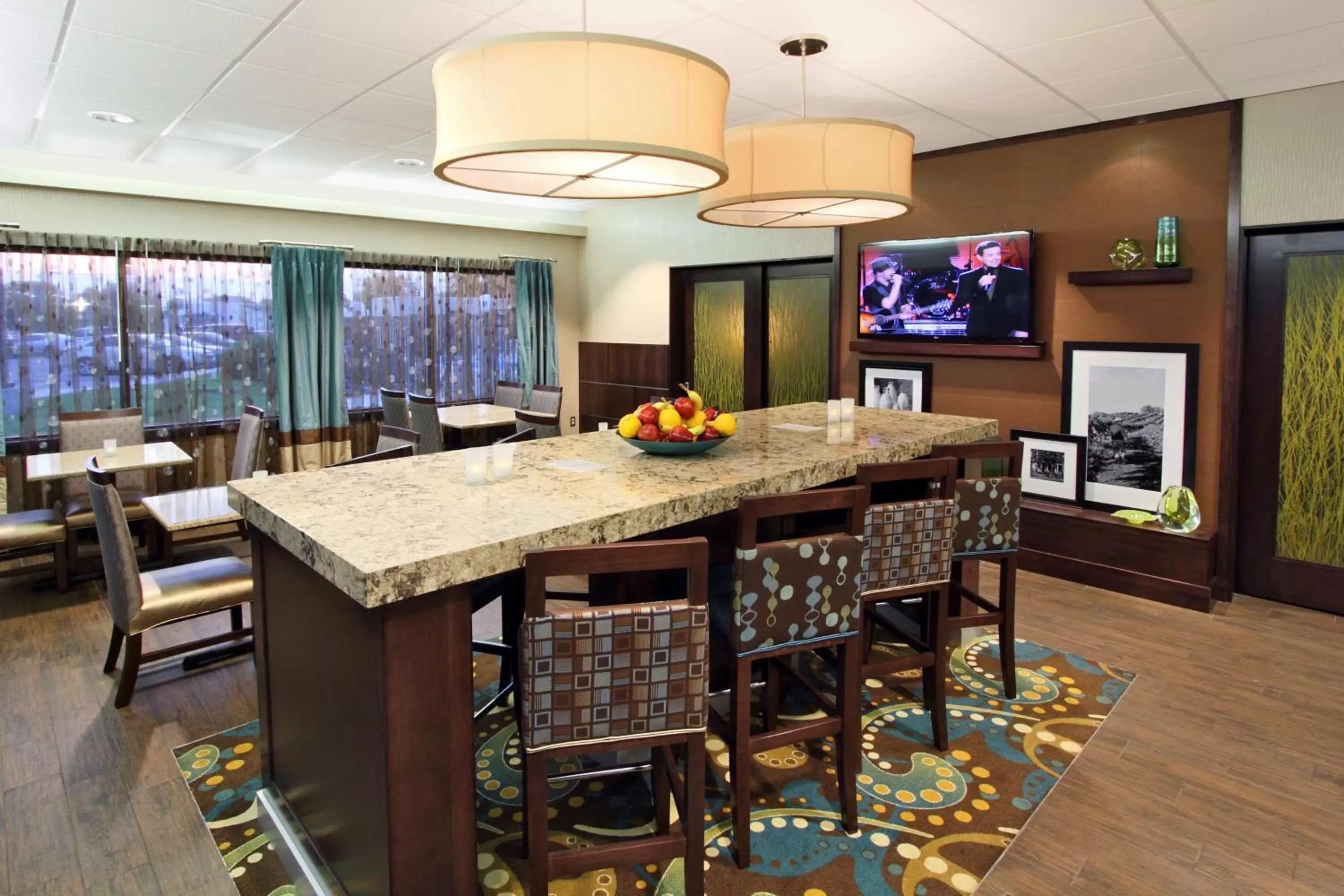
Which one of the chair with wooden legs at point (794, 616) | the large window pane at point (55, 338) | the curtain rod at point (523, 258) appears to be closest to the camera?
the chair with wooden legs at point (794, 616)

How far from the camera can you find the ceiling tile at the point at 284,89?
3516 millimetres

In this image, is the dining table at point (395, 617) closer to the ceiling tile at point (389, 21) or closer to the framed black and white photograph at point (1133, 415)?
the ceiling tile at point (389, 21)

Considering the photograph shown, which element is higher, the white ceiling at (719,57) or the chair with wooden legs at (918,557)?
the white ceiling at (719,57)

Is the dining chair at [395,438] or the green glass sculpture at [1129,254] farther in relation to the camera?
the green glass sculpture at [1129,254]

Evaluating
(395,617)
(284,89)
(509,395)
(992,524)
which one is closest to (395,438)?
(284,89)

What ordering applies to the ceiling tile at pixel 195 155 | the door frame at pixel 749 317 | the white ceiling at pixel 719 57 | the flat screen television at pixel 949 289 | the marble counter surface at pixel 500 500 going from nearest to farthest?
the marble counter surface at pixel 500 500, the white ceiling at pixel 719 57, the flat screen television at pixel 949 289, the ceiling tile at pixel 195 155, the door frame at pixel 749 317

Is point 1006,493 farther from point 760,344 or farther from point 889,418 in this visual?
point 760,344

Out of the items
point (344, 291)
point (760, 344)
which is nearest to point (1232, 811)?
point (760, 344)

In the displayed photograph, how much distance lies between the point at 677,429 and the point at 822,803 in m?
1.26

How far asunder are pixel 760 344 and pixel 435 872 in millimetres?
5140

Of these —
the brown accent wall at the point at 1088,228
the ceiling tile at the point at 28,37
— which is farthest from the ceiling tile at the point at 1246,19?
the ceiling tile at the point at 28,37

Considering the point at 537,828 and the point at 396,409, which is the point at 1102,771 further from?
the point at 396,409

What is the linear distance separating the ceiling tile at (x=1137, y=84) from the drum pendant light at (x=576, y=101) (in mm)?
2459

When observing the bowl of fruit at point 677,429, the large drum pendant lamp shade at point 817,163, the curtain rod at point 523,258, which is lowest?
the bowl of fruit at point 677,429
